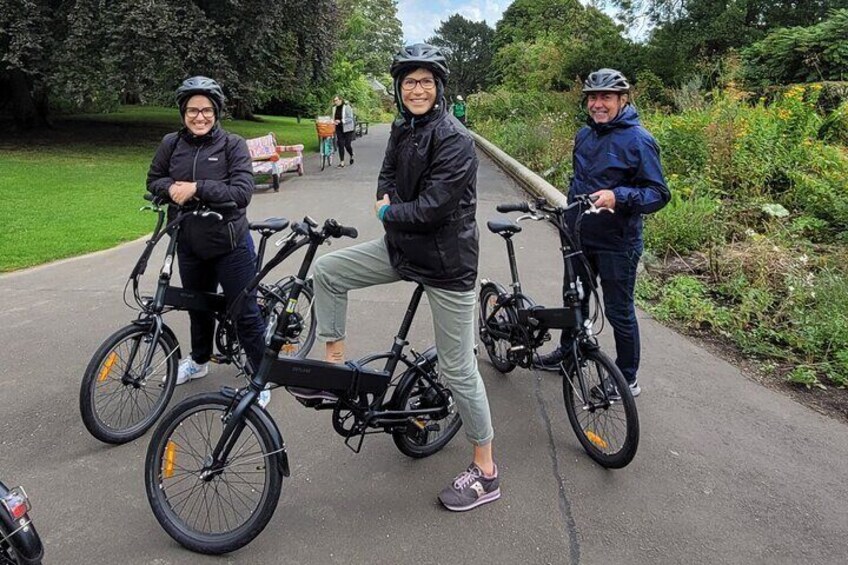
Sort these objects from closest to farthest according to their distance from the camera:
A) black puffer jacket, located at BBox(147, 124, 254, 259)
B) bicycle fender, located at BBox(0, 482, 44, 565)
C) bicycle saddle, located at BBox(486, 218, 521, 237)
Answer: bicycle fender, located at BBox(0, 482, 44, 565) → black puffer jacket, located at BBox(147, 124, 254, 259) → bicycle saddle, located at BBox(486, 218, 521, 237)

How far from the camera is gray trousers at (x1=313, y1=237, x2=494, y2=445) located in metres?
2.89

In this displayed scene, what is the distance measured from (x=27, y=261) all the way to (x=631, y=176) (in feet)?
22.3

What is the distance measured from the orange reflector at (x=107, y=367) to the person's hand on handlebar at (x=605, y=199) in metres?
2.98

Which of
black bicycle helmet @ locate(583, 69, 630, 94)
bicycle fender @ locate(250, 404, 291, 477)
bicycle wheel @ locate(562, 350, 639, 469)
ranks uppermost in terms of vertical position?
black bicycle helmet @ locate(583, 69, 630, 94)

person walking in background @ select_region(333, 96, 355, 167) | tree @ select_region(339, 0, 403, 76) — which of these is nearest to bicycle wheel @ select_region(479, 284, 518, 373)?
person walking in background @ select_region(333, 96, 355, 167)

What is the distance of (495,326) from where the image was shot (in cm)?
434

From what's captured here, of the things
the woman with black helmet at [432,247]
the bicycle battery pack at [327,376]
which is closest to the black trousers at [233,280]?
the woman with black helmet at [432,247]

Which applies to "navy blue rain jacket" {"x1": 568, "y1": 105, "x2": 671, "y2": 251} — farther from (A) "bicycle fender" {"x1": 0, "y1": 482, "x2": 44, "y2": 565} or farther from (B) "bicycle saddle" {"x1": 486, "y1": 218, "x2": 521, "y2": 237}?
(A) "bicycle fender" {"x1": 0, "y1": 482, "x2": 44, "y2": 565}

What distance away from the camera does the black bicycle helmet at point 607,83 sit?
11.8 ft

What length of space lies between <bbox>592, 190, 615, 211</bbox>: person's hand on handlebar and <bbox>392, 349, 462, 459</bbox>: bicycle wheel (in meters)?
1.34

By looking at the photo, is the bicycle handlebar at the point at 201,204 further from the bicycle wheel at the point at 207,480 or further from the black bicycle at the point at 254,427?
the bicycle wheel at the point at 207,480

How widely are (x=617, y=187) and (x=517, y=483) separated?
1900mm

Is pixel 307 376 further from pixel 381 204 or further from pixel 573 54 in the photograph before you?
pixel 573 54

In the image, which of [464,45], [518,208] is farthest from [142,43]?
[464,45]
